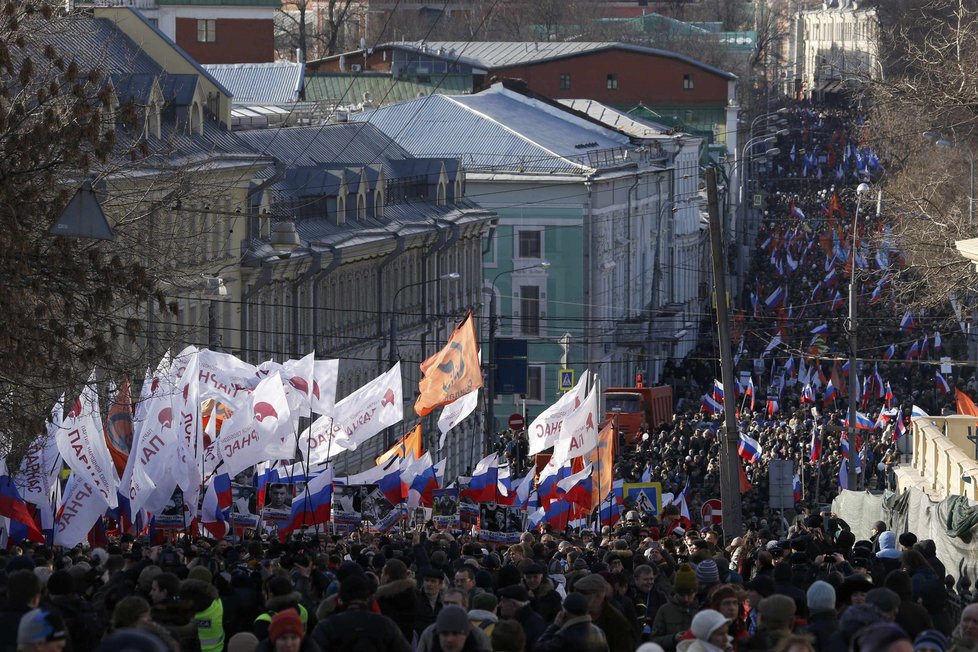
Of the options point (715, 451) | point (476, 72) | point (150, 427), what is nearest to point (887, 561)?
point (150, 427)

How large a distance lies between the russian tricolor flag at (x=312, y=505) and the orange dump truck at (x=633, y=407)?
86.2ft

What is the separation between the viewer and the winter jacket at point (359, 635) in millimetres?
10492

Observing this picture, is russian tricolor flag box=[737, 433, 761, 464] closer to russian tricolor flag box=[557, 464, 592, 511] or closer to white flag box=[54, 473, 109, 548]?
russian tricolor flag box=[557, 464, 592, 511]

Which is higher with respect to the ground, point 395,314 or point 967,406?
point 967,406

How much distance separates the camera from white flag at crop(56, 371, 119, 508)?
68.5 ft

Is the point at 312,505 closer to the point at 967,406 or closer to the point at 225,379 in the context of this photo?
the point at 225,379

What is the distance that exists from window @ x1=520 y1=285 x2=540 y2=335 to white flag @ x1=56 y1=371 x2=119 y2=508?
39643mm

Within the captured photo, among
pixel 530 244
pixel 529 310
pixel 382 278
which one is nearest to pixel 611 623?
pixel 382 278

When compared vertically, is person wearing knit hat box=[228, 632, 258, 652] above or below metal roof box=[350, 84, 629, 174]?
below

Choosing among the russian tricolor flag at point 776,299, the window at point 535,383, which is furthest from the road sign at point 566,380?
the russian tricolor flag at point 776,299

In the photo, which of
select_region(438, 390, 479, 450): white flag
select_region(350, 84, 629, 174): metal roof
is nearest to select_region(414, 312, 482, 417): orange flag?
select_region(438, 390, 479, 450): white flag

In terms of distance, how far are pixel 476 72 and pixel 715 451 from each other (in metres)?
37.4

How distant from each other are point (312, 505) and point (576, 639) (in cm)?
1349

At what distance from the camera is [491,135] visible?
2461 inches
